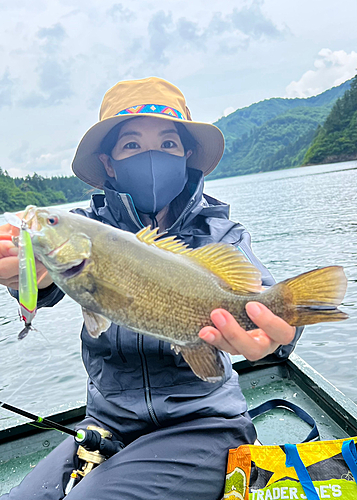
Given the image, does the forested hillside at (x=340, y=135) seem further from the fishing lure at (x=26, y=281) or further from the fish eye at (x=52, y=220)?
the fishing lure at (x=26, y=281)

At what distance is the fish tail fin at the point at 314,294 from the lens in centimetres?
197

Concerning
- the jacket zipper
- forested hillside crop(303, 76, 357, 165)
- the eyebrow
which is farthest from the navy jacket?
forested hillside crop(303, 76, 357, 165)

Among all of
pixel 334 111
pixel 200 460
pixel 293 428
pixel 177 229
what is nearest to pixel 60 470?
pixel 200 460

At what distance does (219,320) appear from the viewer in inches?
81.9

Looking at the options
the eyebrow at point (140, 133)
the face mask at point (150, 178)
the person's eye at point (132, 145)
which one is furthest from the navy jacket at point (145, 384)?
the eyebrow at point (140, 133)

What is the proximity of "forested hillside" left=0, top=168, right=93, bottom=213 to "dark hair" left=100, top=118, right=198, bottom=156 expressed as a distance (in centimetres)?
4467

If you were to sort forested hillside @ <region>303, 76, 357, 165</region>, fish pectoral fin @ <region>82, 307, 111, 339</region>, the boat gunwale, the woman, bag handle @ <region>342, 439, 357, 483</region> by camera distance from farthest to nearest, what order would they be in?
1. forested hillside @ <region>303, 76, 357, 165</region>
2. the boat gunwale
3. bag handle @ <region>342, 439, 357, 483</region>
4. the woman
5. fish pectoral fin @ <region>82, 307, 111, 339</region>

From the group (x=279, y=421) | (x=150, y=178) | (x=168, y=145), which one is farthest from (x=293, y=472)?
(x=168, y=145)

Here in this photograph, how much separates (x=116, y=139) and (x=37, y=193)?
3452 inches

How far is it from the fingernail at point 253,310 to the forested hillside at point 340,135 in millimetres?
109261

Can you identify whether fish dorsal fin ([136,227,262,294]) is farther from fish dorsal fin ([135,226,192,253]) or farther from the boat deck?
the boat deck

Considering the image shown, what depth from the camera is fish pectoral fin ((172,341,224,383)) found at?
7.34 ft

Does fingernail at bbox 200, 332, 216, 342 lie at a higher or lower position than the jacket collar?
lower

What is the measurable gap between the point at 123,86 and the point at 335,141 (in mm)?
112513
